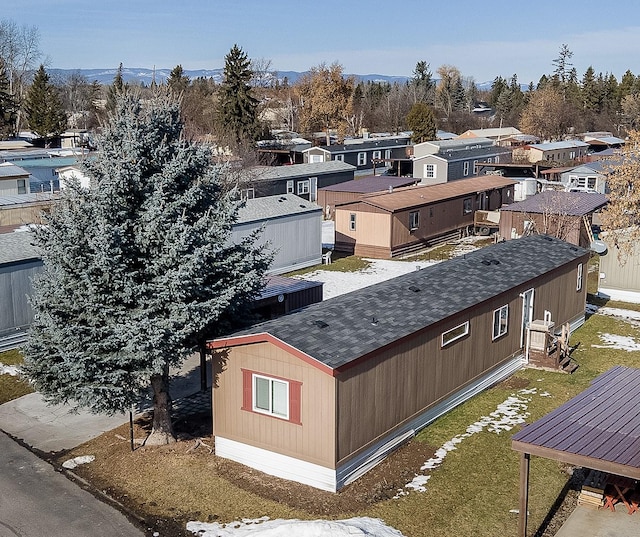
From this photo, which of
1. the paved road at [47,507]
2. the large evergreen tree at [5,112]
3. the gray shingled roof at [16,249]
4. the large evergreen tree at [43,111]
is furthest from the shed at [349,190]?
the large evergreen tree at [5,112]

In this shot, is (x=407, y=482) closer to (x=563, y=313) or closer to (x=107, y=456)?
(x=107, y=456)

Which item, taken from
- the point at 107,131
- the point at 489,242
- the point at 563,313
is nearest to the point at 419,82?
the point at 489,242

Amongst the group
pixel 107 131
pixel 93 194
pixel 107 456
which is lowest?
pixel 107 456

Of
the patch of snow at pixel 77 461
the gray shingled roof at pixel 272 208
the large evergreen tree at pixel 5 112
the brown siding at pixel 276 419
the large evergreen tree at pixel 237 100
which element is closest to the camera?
the brown siding at pixel 276 419

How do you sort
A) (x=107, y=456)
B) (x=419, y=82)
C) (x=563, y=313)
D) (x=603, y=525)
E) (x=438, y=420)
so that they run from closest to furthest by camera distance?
(x=603, y=525)
(x=107, y=456)
(x=438, y=420)
(x=563, y=313)
(x=419, y=82)

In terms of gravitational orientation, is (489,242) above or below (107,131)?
below

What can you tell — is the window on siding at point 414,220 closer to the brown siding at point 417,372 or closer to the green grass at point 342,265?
the green grass at point 342,265

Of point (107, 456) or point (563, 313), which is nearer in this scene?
point (107, 456)
